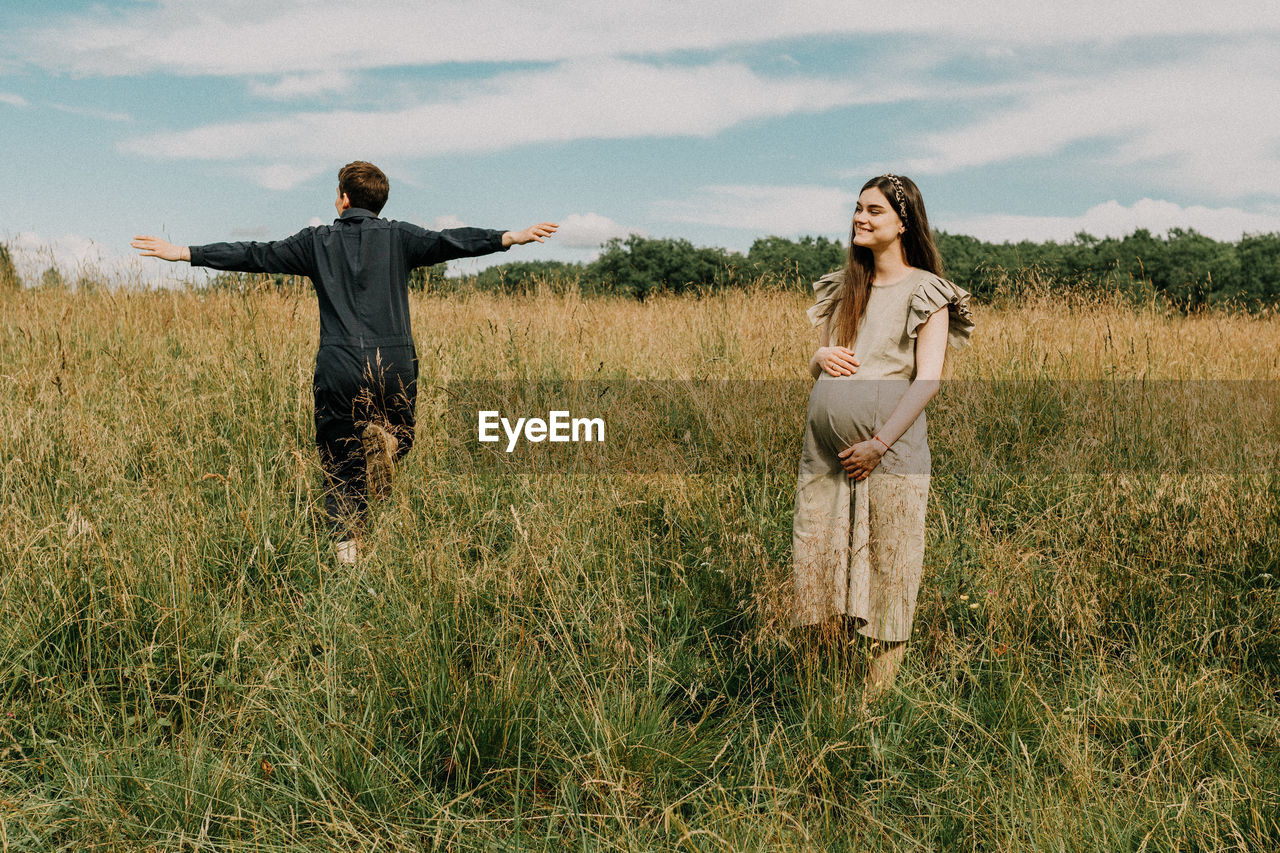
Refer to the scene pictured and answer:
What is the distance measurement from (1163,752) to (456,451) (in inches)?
122

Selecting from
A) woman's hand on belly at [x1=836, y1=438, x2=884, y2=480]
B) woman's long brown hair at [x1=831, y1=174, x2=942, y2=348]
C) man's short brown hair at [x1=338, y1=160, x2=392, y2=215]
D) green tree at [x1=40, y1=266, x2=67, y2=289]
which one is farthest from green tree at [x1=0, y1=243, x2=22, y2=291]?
woman's hand on belly at [x1=836, y1=438, x2=884, y2=480]

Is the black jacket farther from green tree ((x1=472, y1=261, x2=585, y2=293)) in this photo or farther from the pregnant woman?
green tree ((x1=472, y1=261, x2=585, y2=293))

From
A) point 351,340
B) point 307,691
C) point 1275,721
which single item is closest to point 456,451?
point 351,340

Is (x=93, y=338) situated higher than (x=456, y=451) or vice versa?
(x=93, y=338)

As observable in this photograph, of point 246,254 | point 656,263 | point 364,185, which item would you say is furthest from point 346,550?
point 656,263

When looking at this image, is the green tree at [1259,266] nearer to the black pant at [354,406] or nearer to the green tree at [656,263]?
the green tree at [656,263]

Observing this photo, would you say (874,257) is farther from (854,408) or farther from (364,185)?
(364,185)

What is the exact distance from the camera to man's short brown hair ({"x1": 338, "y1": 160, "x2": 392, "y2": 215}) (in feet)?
11.6

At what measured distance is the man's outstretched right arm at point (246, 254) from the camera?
3.49 meters

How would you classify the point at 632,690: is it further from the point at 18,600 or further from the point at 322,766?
the point at 18,600

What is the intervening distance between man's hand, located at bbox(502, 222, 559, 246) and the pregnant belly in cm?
161

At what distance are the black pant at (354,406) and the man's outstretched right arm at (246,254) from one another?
0.46 meters

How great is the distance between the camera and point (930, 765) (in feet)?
7.26

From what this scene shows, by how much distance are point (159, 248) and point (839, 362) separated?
308 cm
